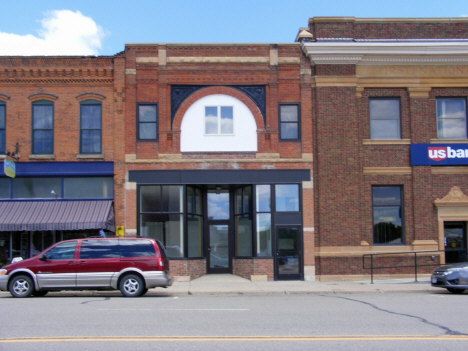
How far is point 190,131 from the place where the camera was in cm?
2047

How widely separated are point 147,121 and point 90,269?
740 centimetres

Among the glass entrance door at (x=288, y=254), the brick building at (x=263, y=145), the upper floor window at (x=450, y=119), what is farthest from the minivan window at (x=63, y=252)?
the upper floor window at (x=450, y=119)

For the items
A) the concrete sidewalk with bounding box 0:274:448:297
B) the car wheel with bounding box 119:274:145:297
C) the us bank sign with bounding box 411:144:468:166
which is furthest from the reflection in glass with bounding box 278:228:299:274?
the car wheel with bounding box 119:274:145:297

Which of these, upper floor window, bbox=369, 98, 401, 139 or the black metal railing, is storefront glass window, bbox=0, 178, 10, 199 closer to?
the black metal railing

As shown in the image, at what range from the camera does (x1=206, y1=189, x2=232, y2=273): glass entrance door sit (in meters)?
21.3

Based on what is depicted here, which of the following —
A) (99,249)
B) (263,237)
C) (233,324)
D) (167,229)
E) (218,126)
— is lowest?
(233,324)

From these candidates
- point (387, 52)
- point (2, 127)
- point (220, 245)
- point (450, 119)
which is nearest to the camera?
point (2, 127)

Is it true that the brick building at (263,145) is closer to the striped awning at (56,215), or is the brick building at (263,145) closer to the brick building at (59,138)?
the brick building at (59,138)

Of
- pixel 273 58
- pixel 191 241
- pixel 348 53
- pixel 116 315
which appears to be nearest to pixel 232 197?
pixel 191 241

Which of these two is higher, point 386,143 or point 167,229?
point 386,143

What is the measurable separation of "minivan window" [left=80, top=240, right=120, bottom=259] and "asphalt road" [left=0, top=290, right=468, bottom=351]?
57.1 inches

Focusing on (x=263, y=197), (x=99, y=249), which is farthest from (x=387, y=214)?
(x=99, y=249)

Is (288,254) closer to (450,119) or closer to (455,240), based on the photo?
(455,240)

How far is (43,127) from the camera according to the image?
66.9ft
